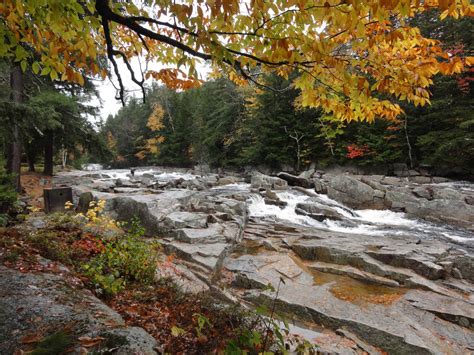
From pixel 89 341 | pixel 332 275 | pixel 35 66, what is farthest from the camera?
pixel 332 275

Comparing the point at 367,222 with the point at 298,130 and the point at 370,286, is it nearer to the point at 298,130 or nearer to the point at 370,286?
the point at 370,286

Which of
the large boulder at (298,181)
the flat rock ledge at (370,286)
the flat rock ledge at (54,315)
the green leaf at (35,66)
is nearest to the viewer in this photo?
the flat rock ledge at (54,315)

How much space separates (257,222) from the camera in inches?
412

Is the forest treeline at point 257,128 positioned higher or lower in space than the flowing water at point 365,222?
higher

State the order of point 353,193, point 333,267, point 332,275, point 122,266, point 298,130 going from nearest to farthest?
point 122,266 < point 332,275 < point 333,267 < point 353,193 < point 298,130

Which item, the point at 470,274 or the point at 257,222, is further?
the point at 257,222

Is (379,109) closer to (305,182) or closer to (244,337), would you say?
(244,337)

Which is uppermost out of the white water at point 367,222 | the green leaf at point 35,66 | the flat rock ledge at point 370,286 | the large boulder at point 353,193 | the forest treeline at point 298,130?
the forest treeline at point 298,130

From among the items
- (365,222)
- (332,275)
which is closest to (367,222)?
(365,222)

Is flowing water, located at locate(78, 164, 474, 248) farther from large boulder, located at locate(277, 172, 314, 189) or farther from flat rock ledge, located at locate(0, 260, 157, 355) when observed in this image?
flat rock ledge, located at locate(0, 260, 157, 355)

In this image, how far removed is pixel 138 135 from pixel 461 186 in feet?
154

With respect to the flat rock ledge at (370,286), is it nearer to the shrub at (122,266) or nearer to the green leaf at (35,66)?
the shrub at (122,266)

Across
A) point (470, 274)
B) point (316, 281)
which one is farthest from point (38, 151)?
point (470, 274)

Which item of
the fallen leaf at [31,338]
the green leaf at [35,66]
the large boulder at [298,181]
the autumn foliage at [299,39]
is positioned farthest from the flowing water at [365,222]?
the green leaf at [35,66]
